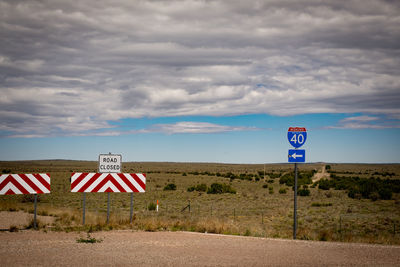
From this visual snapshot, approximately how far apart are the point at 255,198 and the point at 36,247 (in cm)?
3119

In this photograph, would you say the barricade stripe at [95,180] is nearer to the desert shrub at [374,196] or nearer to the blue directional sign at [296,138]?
the blue directional sign at [296,138]

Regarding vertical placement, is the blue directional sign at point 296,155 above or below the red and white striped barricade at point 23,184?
above

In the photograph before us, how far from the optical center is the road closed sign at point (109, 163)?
14.2 metres

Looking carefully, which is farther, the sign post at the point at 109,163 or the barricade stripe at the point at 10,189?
the sign post at the point at 109,163

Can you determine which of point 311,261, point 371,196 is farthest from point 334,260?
point 371,196

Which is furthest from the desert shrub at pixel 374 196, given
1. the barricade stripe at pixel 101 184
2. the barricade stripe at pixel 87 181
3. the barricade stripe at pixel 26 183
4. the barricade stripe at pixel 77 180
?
the barricade stripe at pixel 26 183

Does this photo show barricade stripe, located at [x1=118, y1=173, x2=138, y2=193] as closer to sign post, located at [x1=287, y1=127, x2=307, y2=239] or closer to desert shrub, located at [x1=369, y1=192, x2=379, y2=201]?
sign post, located at [x1=287, y1=127, x2=307, y2=239]

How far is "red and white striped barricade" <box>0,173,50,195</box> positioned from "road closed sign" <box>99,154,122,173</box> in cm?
189

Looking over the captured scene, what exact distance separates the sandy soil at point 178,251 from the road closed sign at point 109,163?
314cm

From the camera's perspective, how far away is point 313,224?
22.9m

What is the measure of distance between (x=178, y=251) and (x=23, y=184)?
6.33 m

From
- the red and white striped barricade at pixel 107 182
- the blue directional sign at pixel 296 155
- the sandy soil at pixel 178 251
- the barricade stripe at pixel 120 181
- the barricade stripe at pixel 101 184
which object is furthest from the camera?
the barricade stripe at pixel 120 181

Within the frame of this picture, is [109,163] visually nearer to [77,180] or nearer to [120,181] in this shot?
[120,181]

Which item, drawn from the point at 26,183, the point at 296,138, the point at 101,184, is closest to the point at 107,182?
the point at 101,184
